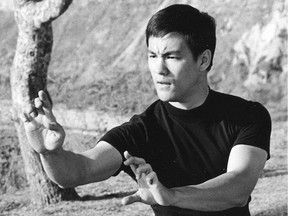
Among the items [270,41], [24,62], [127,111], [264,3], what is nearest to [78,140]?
[127,111]

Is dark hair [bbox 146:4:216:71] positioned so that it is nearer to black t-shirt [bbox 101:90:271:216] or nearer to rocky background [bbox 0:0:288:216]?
black t-shirt [bbox 101:90:271:216]

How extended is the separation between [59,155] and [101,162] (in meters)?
0.28

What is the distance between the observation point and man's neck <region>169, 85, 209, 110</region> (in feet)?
10.5

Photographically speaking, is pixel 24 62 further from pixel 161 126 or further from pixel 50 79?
pixel 50 79

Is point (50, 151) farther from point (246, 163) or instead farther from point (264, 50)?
point (264, 50)

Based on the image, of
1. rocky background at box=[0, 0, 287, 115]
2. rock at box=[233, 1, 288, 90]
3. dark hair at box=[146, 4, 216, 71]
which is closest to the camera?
dark hair at box=[146, 4, 216, 71]

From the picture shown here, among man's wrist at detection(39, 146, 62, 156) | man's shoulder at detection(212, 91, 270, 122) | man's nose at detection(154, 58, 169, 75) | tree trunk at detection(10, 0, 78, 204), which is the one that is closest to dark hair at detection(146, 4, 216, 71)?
man's nose at detection(154, 58, 169, 75)

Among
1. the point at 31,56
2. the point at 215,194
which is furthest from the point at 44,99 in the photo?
the point at 31,56

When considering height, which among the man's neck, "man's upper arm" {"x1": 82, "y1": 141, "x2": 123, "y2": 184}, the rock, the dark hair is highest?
the dark hair

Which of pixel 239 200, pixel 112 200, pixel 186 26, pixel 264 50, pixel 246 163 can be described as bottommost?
pixel 112 200

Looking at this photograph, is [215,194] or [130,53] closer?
[215,194]

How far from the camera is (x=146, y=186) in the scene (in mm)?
2684

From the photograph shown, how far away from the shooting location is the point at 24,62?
22.4 ft

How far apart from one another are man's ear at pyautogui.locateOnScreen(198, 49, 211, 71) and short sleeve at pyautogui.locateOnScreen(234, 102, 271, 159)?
0.27m
